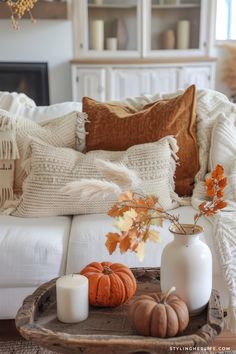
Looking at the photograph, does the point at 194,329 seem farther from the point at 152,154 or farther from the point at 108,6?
the point at 108,6

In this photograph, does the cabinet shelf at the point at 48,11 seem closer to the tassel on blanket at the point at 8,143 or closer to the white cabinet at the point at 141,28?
the white cabinet at the point at 141,28

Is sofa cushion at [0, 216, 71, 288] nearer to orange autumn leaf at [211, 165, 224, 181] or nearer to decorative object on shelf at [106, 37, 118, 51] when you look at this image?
orange autumn leaf at [211, 165, 224, 181]

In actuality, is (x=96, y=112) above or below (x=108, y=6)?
below

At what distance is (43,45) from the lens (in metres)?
4.14

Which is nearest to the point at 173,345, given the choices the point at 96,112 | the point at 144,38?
the point at 96,112

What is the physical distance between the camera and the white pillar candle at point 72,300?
1.12 metres

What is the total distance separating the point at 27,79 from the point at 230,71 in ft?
5.98

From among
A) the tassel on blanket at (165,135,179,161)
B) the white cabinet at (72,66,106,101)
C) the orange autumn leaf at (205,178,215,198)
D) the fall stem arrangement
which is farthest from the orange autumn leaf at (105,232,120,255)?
the white cabinet at (72,66,106,101)

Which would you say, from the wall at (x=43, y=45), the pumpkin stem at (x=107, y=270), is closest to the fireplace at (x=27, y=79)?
the wall at (x=43, y=45)

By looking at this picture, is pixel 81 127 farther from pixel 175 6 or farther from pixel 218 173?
pixel 175 6

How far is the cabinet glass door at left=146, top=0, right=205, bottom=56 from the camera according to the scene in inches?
162

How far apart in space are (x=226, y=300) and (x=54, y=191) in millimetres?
745

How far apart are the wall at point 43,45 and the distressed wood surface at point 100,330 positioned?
10.4 feet

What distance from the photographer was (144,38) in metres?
4.09
